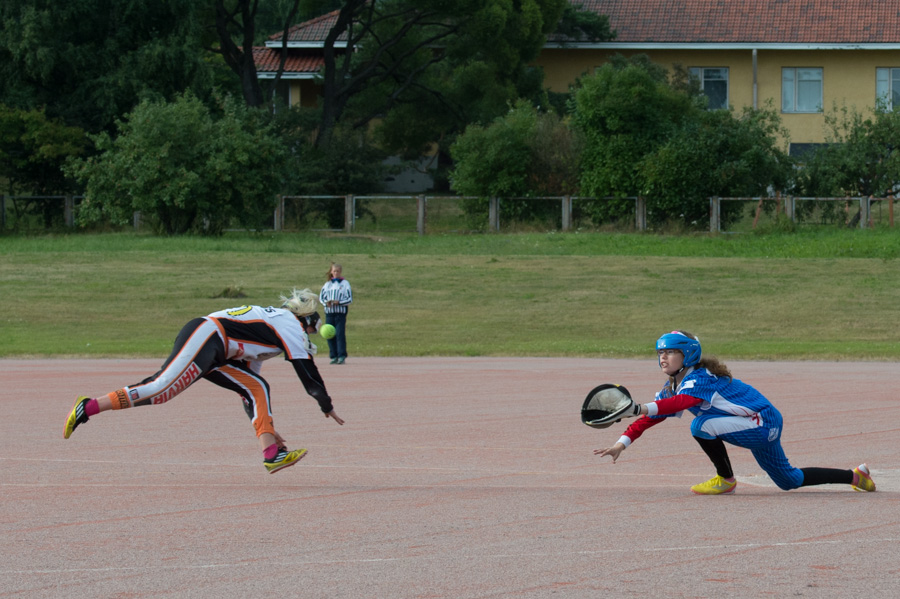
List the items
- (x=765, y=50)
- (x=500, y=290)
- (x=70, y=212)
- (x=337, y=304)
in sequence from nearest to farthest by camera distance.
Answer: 1. (x=337, y=304)
2. (x=500, y=290)
3. (x=70, y=212)
4. (x=765, y=50)

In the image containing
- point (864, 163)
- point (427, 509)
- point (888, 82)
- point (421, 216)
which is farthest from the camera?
point (888, 82)

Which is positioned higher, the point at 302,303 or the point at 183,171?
the point at 183,171

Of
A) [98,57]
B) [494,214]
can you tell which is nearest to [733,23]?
[494,214]

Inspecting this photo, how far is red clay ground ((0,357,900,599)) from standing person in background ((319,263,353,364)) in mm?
5400

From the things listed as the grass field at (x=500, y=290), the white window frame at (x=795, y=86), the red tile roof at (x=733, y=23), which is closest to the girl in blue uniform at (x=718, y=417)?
the grass field at (x=500, y=290)

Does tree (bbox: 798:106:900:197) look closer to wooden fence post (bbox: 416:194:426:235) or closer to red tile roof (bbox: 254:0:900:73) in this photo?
red tile roof (bbox: 254:0:900:73)

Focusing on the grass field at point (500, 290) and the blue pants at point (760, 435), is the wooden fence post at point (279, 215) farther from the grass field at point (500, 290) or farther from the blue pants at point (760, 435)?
the blue pants at point (760, 435)

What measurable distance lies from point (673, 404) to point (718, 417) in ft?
1.43

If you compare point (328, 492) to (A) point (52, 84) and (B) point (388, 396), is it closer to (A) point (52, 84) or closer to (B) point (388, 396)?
(B) point (388, 396)

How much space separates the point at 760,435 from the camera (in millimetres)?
8281

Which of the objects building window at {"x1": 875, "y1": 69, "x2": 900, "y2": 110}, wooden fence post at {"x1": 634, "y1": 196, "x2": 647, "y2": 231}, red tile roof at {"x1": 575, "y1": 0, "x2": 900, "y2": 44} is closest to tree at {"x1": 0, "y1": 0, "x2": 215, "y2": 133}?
wooden fence post at {"x1": 634, "y1": 196, "x2": 647, "y2": 231}

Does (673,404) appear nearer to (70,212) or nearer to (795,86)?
(70,212)

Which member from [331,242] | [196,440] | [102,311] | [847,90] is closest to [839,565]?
[196,440]

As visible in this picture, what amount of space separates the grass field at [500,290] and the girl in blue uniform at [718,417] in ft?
41.6
